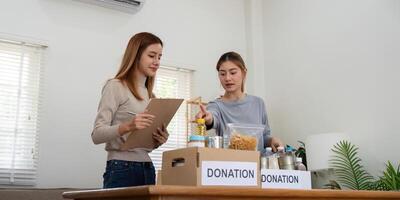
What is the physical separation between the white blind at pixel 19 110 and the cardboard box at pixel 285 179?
7.36 ft

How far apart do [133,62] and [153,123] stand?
1.00ft

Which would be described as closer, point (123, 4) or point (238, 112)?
point (238, 112)

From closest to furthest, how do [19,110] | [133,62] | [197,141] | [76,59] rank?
[197,141] → [133,62] → [19,110] → [76,59]

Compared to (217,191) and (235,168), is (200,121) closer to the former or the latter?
(235,168)

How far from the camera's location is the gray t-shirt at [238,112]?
1.92 meters

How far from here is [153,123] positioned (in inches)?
66.6

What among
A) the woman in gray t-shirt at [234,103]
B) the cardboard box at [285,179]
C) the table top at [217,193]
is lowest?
the table top at [217,193]

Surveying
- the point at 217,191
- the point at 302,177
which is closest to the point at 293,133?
the point at 302,177

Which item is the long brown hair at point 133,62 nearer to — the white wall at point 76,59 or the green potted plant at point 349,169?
the white wall at point 76,59

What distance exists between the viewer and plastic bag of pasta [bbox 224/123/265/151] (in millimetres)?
1283

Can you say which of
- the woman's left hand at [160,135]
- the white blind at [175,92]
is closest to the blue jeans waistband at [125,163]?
the woman's left hand at [160,135]

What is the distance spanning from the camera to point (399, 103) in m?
3.01

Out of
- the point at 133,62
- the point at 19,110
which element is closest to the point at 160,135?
the point at 133,62

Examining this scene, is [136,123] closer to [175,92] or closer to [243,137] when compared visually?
[243,137]
